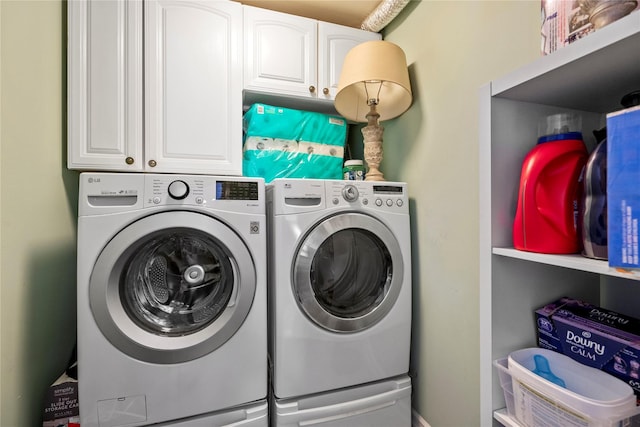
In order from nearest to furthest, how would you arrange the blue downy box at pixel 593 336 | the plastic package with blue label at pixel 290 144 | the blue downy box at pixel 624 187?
the blue downy box at pixel 624 187, the blue downy box at pixel 593 336, the plastic package with blue label at pixel 290 144

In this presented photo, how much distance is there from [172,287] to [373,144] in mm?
1162

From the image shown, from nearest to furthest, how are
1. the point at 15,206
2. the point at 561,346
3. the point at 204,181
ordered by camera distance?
the point at 561,346 → the point at 15,206 → the point at 204,181

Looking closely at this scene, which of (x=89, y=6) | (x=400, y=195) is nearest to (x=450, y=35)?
(x=400, y=195)

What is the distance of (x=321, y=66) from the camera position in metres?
1.68

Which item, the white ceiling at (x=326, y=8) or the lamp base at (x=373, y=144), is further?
the white ceiling at (x=326, y=8)

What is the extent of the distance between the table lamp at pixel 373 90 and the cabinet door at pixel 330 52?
0.18m

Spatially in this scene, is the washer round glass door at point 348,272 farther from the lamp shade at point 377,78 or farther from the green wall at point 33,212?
the green wall at point 33,212

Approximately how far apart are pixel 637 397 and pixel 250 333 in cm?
108

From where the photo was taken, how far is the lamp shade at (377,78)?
1.32m

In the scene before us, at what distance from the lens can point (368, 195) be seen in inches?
51.3

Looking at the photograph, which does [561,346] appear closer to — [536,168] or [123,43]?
[536,168]

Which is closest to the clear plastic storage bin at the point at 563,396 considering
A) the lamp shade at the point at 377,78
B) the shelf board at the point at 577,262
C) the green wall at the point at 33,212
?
the shelf board at the point at 577,262

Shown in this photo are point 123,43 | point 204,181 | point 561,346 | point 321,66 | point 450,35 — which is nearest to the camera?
point 561,346

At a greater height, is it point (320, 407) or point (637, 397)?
point (637, 397)
